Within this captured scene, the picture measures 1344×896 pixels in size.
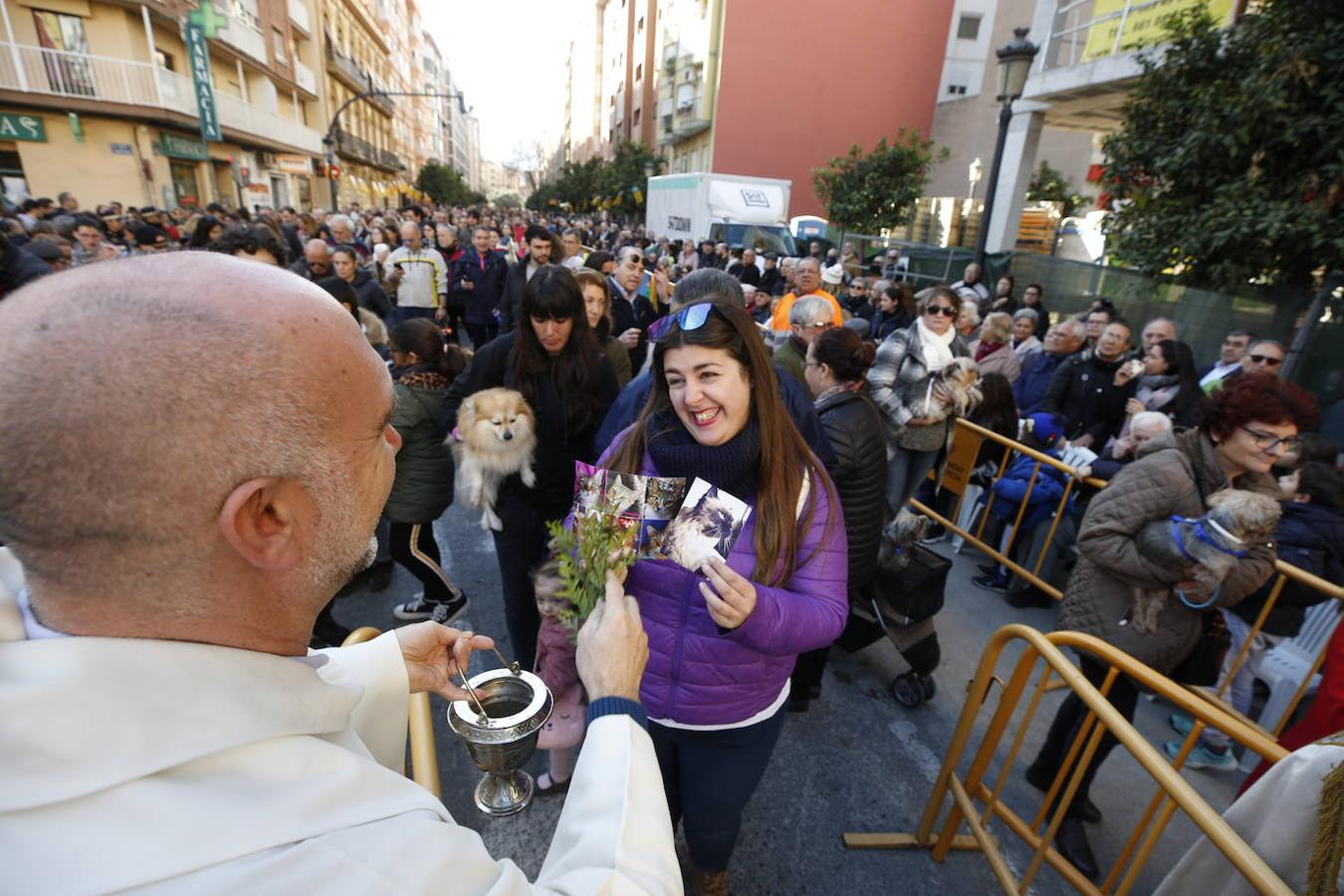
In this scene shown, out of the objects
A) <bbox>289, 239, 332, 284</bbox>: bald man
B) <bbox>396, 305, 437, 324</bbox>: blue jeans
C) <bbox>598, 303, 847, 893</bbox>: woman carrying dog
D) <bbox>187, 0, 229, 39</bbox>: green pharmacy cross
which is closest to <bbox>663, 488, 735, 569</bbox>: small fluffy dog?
<bbox>598, 303, 847, 893</bbox>: woman carrying dog

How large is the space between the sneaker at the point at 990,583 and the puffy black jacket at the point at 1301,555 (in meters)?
1.57

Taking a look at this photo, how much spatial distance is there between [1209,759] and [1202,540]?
5.69 ft

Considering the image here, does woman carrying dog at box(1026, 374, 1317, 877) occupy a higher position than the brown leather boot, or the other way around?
woman carrying dog at box(1026, 374, 1317, 877)

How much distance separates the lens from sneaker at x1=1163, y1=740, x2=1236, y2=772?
315 cm

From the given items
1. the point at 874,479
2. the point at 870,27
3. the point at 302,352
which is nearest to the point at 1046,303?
the point at 874,479

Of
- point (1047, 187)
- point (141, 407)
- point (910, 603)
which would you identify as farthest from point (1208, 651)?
point (1047, 187)

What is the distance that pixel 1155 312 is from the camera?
25.8ft

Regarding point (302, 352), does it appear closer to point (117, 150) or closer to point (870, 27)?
point (117, 150)

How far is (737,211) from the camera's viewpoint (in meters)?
18.8

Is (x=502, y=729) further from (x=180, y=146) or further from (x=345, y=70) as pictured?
(x=345, y=70)

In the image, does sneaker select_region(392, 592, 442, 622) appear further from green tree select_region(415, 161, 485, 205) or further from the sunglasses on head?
green tree select_region(415, 161, 485, 205)

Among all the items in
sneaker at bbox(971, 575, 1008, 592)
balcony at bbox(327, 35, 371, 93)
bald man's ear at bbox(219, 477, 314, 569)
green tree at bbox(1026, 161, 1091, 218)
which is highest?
balcony at bbox(327, 35, 371, 93)

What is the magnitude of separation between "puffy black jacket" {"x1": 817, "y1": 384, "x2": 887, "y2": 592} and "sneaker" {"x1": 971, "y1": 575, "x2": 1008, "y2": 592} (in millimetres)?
2310

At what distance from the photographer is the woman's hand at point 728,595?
152 centimetres
